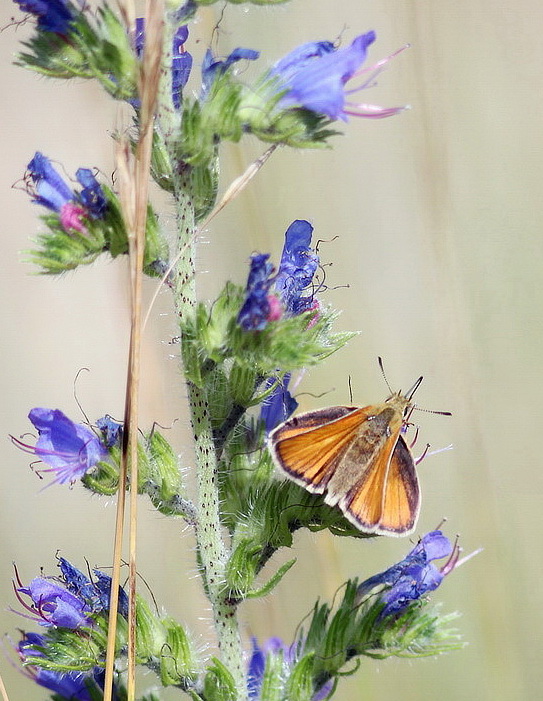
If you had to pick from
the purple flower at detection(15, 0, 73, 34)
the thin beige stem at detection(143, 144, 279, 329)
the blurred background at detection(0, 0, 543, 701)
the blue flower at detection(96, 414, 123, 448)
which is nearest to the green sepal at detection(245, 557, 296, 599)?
the blue flower at detection(96, 414, 123, 448)

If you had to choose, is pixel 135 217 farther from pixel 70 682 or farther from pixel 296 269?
pixel 70 682

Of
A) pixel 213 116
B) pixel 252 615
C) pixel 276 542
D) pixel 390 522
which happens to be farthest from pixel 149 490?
pixel 252 615

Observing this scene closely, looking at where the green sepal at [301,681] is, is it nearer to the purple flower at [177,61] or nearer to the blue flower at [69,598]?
the blue flower at [69,598]

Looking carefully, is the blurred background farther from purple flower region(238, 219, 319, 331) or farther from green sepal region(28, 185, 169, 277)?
green sepal region(28, 185, 169, 277)

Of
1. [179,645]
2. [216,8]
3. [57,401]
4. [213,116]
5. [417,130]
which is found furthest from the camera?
[57,401]

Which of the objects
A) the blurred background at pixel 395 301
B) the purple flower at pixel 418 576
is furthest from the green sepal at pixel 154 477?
the blurred background at pixel 395 301

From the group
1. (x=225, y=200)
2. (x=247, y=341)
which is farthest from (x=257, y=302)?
(x=225, y=200)

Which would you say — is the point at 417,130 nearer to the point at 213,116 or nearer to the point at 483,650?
the point at 213,116
